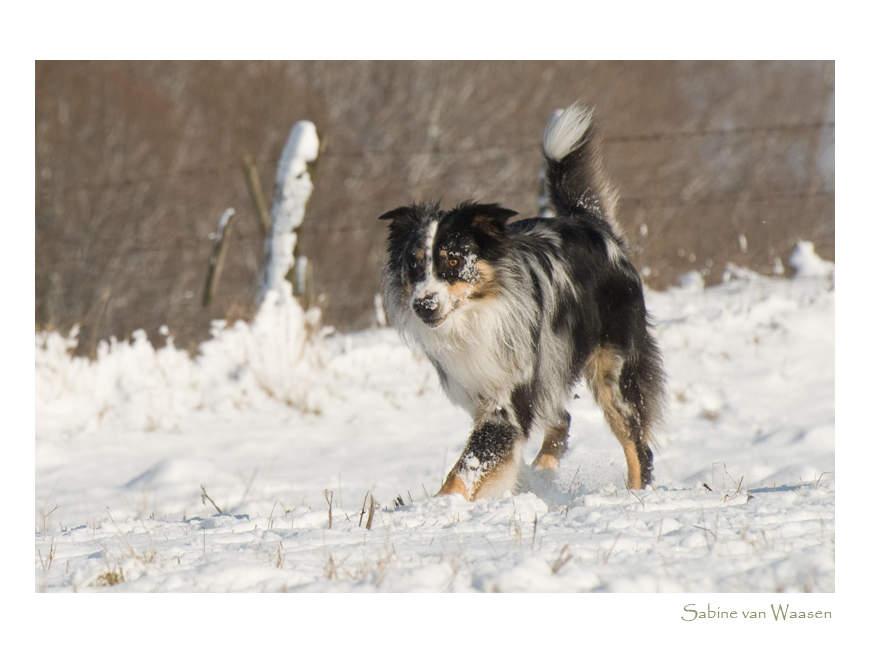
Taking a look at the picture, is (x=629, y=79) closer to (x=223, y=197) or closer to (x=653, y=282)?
(x=223, y=197)

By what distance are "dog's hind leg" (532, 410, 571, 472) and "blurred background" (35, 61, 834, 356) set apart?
35.7ft

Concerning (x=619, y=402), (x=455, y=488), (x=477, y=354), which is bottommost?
(x=455, y=488)

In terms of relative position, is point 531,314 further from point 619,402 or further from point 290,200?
point 290,200

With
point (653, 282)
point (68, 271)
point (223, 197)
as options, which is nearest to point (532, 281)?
point (653, 282)

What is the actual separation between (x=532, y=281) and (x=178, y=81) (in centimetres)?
1768

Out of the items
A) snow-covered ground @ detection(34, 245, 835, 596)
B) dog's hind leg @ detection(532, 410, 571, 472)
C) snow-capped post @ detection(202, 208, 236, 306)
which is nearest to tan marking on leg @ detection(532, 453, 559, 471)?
dog's hind leg @ detection(532, 410, 571, 472)

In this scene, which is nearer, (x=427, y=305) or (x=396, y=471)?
(x=427, y=305)

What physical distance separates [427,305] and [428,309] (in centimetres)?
2

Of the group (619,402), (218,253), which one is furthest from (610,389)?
(218,253)

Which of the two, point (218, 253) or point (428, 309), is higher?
point (218, 253)

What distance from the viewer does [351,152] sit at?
1861 centimetres

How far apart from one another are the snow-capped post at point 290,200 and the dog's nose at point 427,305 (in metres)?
4.39

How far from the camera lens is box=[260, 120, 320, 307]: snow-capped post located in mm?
8102

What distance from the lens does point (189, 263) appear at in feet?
59.4
